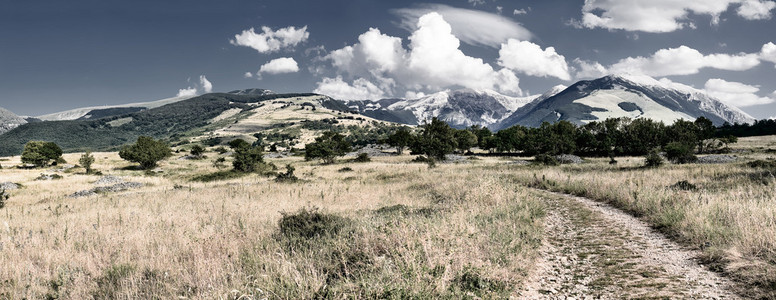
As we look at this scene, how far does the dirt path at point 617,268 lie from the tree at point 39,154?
92958 millimetres

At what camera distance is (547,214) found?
12.5 metres

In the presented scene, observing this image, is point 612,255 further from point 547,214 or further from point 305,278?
point 305,278

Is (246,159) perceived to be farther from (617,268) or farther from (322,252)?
(617,268)

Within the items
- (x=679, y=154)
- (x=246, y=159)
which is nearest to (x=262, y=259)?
(x=246, y=159)

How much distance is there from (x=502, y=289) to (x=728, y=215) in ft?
24.9

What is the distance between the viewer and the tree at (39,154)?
63.9m

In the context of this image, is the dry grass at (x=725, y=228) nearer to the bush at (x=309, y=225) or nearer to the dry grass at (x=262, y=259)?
the dry grass at (x=262, y=259)

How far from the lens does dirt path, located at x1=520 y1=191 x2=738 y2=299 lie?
216 inches

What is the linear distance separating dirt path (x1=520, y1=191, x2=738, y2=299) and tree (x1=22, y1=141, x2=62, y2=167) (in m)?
93.0

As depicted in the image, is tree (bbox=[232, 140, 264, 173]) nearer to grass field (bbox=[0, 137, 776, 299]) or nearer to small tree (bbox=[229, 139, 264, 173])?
small tree (bbox=[229, 139, 264, 173])

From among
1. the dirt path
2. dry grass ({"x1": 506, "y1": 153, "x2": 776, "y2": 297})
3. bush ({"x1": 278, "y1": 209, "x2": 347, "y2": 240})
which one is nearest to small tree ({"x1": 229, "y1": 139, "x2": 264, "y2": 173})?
bush ({"x1": 278, "y1": 209, "x2": 347, "y2": 240})

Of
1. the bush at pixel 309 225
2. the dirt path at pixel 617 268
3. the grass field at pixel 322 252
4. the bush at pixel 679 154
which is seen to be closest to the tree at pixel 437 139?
the bush at pixel 679 154

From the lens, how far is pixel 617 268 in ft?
21.5


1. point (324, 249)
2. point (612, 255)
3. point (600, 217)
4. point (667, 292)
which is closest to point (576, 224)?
point (600, 217)
